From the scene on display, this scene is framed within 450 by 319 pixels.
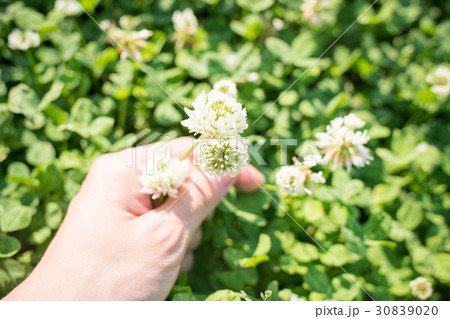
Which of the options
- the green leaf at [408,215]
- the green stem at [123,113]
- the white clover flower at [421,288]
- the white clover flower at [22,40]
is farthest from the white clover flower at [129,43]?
the white clover flower at [421,288]

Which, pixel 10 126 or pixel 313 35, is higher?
pixel 313 35

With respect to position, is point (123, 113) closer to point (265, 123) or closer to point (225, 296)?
point (265, 123)

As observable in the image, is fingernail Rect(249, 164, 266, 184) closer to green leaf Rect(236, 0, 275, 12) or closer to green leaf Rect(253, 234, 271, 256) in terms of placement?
green leaf Rect(253, 234, 271, 256)

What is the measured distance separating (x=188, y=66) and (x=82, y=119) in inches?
15.0

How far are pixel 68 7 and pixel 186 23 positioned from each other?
1.34 ft

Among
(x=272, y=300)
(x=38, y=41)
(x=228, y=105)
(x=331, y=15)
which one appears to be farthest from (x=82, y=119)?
(x=331, y=15)

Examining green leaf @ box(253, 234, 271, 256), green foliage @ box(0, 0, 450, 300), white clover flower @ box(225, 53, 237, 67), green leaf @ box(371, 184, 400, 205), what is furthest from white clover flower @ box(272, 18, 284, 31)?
green leaf @ box(253, 234, 271, 256)

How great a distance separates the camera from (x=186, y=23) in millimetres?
1306

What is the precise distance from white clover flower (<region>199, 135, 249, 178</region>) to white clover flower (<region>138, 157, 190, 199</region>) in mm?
129

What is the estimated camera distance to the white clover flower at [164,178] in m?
0.89

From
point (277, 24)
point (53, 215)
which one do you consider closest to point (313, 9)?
point (277, 24)

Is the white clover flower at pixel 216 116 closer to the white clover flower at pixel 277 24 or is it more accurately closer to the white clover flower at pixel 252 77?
the white clover flower at pixel 252 77
